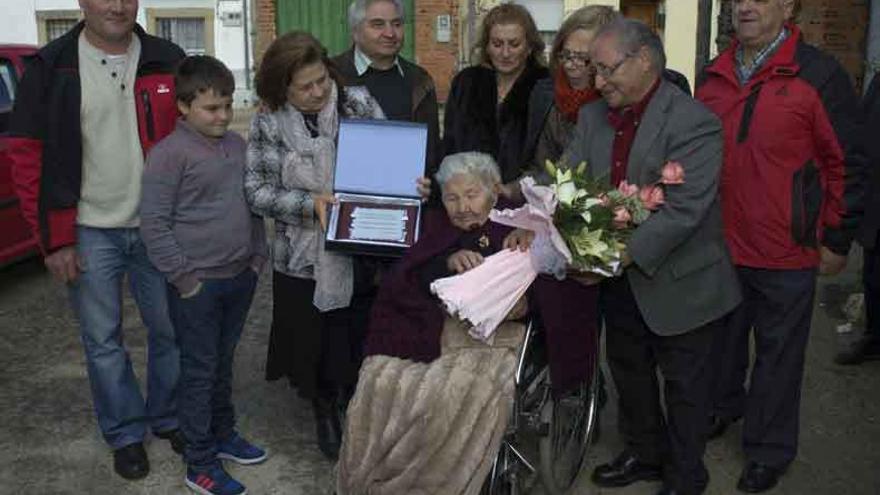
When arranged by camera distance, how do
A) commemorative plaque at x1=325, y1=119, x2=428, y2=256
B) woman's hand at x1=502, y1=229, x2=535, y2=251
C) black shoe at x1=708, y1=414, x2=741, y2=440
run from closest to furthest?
woman's hand at x1=502, y1=229, x2=535, y2=251 → commemorative plaque at x1=325, y1=119, x2=428, y2=256 → black shoe at x1=708, y1=414, x2=741, y2=440

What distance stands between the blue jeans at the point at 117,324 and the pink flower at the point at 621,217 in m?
1.93

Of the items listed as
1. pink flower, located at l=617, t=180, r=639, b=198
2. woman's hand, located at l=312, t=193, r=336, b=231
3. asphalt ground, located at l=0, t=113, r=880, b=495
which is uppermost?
pink flower, located at l=617, t=180, r=639, b=198

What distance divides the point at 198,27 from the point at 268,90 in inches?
544

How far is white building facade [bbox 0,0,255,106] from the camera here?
16344 mm

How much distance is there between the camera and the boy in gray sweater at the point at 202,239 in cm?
357

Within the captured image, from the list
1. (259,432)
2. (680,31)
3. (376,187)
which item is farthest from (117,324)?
(680,31)

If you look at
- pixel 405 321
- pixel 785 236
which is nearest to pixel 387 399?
pixel 405 321

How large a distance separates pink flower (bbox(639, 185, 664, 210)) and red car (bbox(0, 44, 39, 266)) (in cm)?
446

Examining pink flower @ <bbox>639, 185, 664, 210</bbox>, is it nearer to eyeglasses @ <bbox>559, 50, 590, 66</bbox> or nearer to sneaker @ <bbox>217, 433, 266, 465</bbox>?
eyeglasses @ <bbox>559, 50, 590, 66</bbox>

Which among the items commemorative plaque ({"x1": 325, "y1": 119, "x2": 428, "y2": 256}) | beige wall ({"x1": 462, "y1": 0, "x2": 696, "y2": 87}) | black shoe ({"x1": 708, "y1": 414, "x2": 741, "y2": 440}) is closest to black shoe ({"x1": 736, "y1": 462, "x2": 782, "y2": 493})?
black shoe ({"x1": 708, "y1": 414, "x2": 741, "y2": 440})

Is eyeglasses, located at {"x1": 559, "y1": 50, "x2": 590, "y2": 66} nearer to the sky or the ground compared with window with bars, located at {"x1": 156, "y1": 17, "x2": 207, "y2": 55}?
nearer to the ground

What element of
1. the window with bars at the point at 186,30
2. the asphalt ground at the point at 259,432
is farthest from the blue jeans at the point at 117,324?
the window with bars at the point at 186,30

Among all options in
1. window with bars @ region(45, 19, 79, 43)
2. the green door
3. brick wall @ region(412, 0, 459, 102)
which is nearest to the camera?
brick wall @ region(412, 0, 459, 102)

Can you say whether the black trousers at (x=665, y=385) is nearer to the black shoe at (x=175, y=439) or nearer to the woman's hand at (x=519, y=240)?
the woman's hand at (x=519, y=240)
